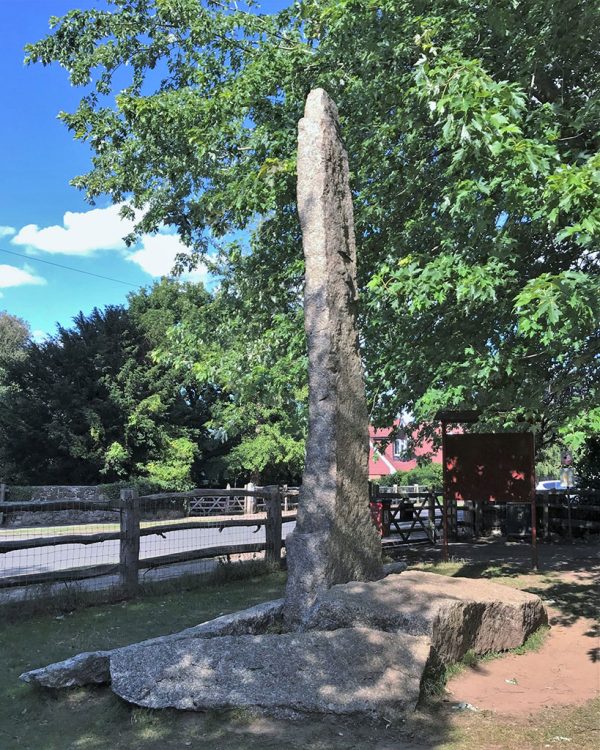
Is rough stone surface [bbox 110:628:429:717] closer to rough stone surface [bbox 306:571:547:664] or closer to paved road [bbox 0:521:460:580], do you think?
rough stone surface [bbox 306:571:547:664]

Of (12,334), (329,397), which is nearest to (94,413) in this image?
(12,334)

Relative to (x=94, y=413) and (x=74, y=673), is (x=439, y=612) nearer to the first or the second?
(x=74, y=673)

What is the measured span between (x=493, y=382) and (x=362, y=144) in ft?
12.1

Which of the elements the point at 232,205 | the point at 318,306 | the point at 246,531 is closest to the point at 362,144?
the point at 232,205

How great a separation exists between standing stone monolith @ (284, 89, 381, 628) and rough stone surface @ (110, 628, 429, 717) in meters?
1.00

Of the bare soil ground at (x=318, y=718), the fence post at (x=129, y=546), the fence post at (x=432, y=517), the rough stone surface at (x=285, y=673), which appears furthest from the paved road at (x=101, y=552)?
the rough stone surface at (x=285, y=673)

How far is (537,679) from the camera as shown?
5145 mm

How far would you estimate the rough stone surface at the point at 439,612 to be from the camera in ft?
16.0

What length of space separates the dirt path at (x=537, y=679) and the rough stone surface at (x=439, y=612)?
0.64ft

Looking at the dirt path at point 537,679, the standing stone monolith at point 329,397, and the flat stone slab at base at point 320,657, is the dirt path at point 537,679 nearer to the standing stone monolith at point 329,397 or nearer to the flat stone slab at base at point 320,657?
the flat stone slab at base at point 320,657

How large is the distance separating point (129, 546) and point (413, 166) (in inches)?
248

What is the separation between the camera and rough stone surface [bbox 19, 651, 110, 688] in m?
4.76

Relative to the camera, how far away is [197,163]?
1200 centimetres

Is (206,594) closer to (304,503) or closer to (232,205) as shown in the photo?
(304,503)
